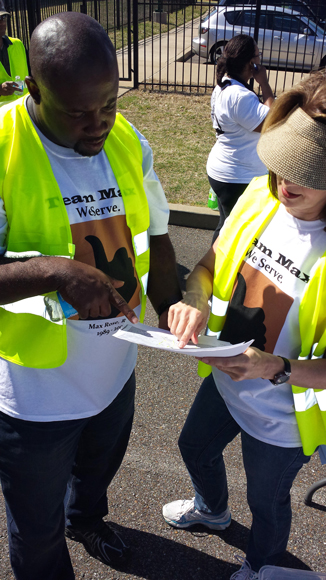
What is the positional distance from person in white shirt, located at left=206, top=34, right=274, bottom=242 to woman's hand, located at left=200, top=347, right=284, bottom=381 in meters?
2.88

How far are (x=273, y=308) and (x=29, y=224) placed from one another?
0.85 metres

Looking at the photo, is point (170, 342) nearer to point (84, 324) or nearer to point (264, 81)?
point (84, 324)

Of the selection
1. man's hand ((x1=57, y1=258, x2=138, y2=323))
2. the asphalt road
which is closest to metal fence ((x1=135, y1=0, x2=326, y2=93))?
the asphalt road

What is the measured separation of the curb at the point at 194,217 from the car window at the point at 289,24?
804cm

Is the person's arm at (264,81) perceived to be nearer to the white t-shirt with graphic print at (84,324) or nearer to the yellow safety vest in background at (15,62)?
the yellow safety vest in background at (15,62)

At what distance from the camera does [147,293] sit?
2111 millimetres

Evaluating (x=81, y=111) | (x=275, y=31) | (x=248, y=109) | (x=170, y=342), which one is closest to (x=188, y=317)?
(x=170, y=342)

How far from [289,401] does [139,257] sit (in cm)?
74

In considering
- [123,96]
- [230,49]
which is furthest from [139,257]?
[123,96]

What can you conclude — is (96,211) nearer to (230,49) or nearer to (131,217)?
(131,217)

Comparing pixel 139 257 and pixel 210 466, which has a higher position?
pixel 139 257

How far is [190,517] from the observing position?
2.54 metres

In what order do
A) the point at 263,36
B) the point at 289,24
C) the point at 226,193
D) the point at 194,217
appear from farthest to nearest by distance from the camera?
the point at 289,24 < the point at 263,36 < the point at 194,217 < the point at 226,193

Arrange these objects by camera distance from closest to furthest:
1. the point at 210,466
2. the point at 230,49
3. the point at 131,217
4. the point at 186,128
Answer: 1. the point at 131,217
2. the point at 210,466
3. the point at 230,49
4. the point at 186,128
